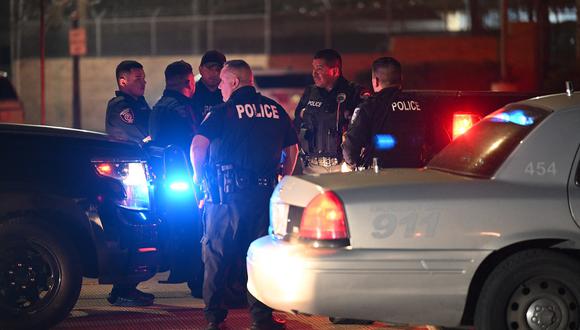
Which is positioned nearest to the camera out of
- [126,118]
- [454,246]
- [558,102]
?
[454,246]

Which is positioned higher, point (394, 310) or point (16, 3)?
point (16, 3)

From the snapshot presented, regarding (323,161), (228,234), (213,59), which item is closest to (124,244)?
(228,234)

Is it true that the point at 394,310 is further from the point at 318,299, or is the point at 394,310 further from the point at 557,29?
the point at 557,29

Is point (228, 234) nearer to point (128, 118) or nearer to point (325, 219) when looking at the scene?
point (325, 219)

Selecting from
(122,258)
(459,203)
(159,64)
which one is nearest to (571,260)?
(459,203)

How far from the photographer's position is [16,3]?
44906 mm

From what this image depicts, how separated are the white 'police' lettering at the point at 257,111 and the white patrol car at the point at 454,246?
4.27ft

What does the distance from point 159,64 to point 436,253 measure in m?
37.4

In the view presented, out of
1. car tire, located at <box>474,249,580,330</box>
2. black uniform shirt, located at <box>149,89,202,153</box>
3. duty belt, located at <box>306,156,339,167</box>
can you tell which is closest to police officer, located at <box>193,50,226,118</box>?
black uniform shirt, located at <box>149,89,202,153</box>

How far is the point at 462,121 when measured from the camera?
28.9 ft

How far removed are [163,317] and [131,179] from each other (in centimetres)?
108

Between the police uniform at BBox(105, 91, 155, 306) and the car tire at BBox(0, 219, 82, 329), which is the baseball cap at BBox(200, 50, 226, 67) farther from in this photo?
the car tire at BBox(0, 219, 82, 329)

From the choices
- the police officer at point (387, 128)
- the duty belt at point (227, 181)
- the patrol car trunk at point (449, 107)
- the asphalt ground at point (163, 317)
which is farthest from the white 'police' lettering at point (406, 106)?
the asphalt ground at point (163, 317)

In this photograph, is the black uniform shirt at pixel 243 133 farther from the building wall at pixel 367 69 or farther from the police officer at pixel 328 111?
the building wall at pixel 367 69
